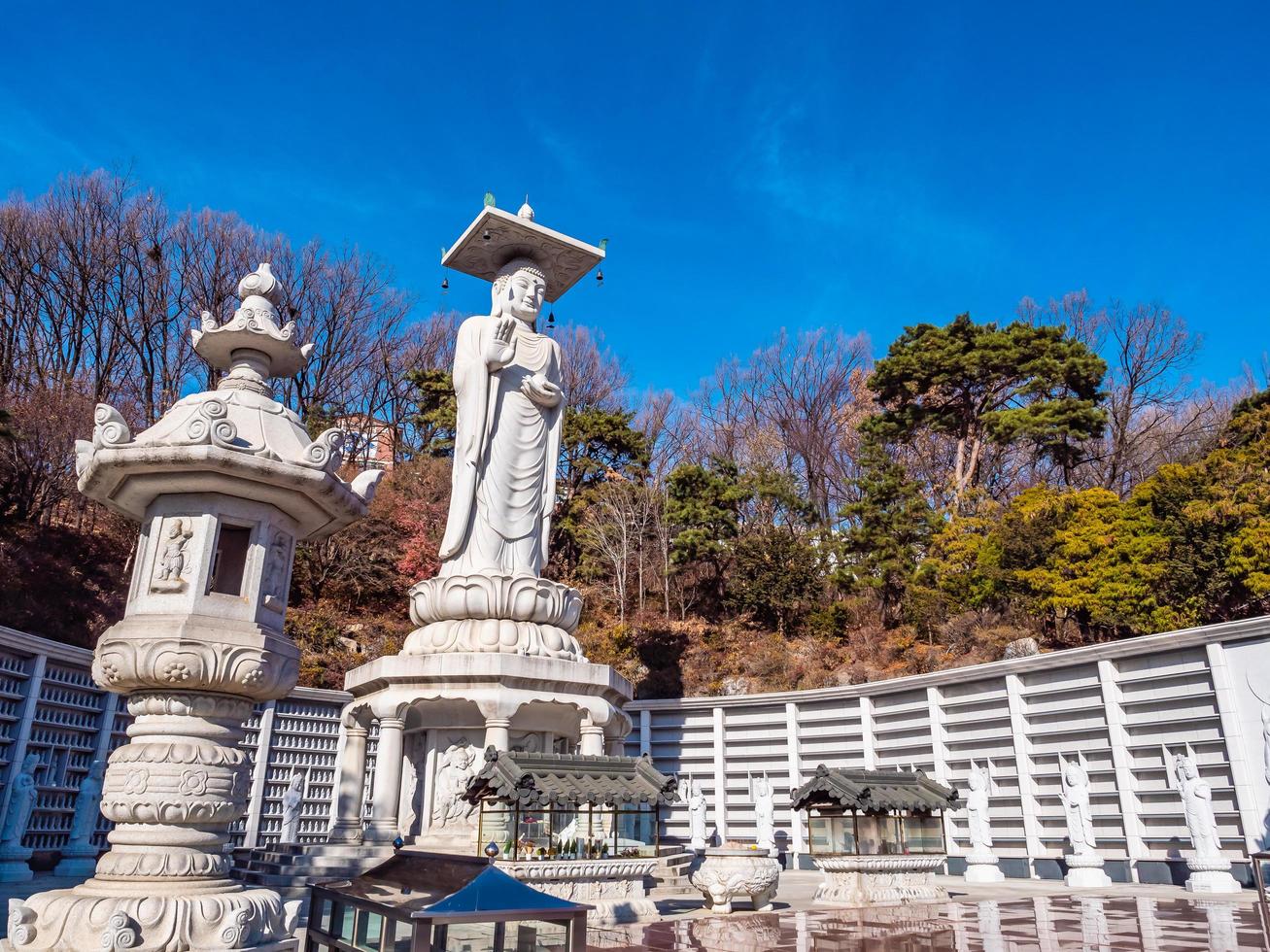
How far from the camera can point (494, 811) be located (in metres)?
10.1

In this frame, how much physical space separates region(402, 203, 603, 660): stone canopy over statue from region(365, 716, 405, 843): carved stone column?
3.79 feet

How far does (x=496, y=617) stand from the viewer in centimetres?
1275

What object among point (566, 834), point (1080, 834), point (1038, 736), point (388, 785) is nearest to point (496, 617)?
point (388, 785)

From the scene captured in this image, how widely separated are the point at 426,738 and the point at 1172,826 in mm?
11509

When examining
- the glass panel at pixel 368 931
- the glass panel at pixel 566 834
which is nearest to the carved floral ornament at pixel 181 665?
the glass panel at pixel 368 931

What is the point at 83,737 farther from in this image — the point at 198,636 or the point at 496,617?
the point at 198,636

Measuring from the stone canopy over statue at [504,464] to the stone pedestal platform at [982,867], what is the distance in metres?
8.01

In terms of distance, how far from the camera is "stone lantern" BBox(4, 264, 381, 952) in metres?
5.16

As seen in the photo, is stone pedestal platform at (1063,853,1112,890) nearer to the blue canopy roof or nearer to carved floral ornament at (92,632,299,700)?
the blue canopy roof

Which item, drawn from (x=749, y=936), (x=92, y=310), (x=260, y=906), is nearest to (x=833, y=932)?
(x=749, y=936)

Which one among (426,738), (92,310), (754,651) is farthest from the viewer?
(92,310)

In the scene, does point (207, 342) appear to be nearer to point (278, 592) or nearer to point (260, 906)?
point (278, 592)

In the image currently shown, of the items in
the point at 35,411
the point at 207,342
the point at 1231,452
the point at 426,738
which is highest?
the point at 35,411

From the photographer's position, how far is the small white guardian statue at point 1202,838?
12180 mm
